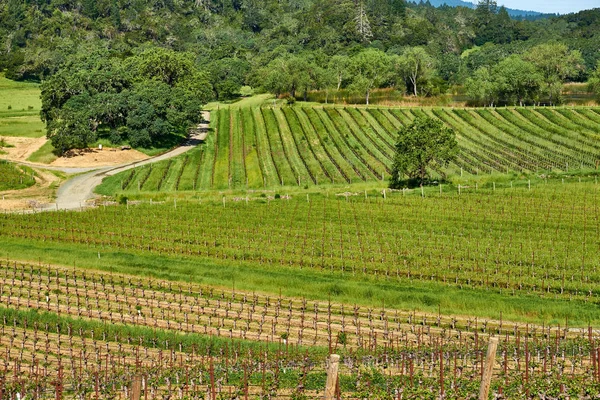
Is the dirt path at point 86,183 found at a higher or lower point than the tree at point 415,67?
lower

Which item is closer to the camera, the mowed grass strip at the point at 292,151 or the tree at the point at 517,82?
the mowed grass strip at the point at 292,151

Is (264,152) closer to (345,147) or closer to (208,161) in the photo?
(208,161)

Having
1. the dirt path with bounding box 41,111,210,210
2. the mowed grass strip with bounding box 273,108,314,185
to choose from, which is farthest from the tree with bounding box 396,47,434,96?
the dirt path with bounding box 41,111,210,210

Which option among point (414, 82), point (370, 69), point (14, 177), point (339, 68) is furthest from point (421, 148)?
point (339, 68)

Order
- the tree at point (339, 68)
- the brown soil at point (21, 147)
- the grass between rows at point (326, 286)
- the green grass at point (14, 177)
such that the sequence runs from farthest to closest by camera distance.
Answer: the tree at point (339, 68) < the brown soil at point (21, 147) < the green grass at point (14, 177) < the grass between rows at point (326, 286)

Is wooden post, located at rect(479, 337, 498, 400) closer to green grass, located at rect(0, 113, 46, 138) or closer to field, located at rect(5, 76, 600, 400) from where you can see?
field, located at rect(5, 76, 600, 400)

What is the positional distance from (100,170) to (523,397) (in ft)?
273

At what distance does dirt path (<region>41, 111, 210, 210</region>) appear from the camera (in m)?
86.6

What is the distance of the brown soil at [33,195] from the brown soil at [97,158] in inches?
276

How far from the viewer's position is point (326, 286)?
5478 centimetres

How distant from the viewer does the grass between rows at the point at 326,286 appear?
50.7 m

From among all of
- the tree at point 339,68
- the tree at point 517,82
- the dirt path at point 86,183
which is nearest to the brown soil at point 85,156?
the dirt path at point 86,183

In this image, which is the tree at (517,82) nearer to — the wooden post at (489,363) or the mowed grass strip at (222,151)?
the mowed grass strip at (222,151)

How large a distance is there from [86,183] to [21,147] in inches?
929
